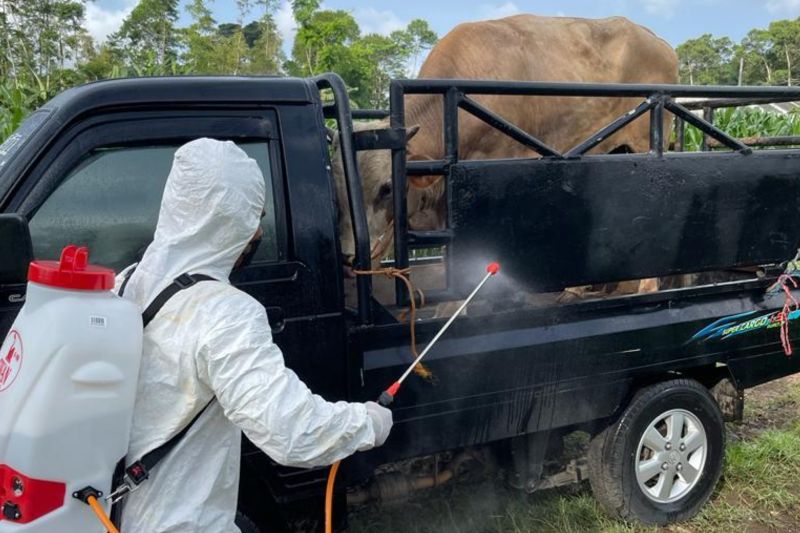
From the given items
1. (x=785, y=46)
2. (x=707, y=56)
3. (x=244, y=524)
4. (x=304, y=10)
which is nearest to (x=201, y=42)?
(x=304, y=10)

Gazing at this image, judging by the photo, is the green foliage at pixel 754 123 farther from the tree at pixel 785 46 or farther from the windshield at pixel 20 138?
the tree at pixel 785 46

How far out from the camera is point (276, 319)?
9.32 ft

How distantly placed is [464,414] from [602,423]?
35.8 inches

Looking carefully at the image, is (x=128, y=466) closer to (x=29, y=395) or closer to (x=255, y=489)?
(x=29, y=395)

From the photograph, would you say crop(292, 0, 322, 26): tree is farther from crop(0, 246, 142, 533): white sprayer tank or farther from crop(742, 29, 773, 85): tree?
crop(742, 29, 773, 85): tree

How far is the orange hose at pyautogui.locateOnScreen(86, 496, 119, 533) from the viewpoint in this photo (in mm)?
1718

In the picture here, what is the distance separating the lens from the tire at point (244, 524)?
2.72 metres

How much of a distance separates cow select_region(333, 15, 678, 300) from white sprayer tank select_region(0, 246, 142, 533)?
2.34 metres

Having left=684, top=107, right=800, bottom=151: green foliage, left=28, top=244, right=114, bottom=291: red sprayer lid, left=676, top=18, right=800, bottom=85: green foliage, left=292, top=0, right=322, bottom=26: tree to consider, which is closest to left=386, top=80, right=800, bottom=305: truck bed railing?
left=28, top=244, right=114, bottom=291: red sprayer lid

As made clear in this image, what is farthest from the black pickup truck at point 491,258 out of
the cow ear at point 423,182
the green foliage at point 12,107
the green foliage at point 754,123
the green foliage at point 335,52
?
the green foliage at point 335,52

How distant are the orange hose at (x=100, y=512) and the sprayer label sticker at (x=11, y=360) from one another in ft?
1.05

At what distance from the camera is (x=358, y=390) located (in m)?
3.00

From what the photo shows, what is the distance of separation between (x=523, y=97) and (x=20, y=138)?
3982 millimetres

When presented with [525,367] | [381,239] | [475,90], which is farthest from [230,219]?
[381,239]
